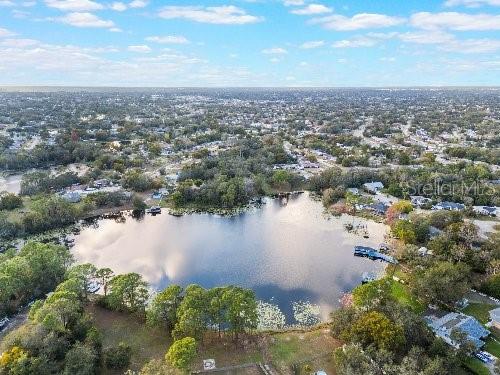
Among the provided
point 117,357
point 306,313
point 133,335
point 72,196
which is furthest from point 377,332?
point 72,196

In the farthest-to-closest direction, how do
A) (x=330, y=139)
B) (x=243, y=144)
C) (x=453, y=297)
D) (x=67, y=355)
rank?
1. (x=330, y=139)
2. (x=243, y=144)
3. (x=453, y=297)
4. (x=67, y=355)

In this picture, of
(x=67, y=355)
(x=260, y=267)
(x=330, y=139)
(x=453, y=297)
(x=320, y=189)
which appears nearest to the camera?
(x=67, y=355)

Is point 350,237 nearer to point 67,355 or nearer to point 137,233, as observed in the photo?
point 137,233

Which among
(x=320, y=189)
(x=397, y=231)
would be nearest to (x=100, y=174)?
(x=320, y=189)

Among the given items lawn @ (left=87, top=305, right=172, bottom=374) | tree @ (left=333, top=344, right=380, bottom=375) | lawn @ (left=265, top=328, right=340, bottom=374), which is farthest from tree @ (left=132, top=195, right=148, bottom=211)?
tree @ (left=333, top=344, right=380, bottom=375)

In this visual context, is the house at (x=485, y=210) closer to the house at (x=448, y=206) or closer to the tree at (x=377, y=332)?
the house at (x=448, y=206)

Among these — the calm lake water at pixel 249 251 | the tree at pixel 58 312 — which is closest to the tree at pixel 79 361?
the tree at pixel 58 312
